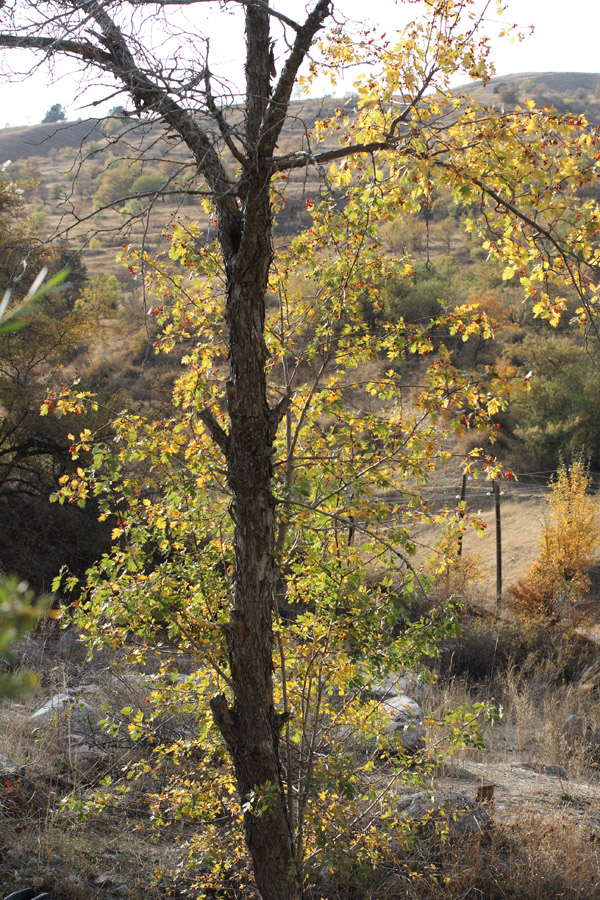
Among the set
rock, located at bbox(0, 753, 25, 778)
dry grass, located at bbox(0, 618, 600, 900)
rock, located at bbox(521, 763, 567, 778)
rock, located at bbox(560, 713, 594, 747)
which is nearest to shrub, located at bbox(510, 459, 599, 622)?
rock, located at bbox(560, 713, 594, 747)

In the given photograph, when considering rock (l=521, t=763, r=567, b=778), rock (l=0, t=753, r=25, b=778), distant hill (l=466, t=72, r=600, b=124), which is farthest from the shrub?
distant hill (l=466, t=72, r=600, b=124)

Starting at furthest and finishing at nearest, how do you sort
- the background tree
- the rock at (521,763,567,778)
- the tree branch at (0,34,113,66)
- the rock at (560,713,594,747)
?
the background tree < the rock at (560,713,594,747) < the rock at (521,763,567,778) < the tree branch at (0,34,113,66)

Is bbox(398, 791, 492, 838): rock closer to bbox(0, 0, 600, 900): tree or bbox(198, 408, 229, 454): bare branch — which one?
bbox(0, 0, 600, 900): tree

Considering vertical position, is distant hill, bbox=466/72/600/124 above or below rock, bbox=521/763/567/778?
above

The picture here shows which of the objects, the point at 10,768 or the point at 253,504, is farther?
the point at 10,768

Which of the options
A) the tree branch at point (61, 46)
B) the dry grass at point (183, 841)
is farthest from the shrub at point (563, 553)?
the tree branch at point (61, 46)

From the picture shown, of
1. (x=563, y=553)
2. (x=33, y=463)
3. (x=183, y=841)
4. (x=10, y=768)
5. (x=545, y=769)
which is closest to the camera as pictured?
(x=183, y=841)

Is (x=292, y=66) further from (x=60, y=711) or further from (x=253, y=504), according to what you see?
(x=60, y=711)

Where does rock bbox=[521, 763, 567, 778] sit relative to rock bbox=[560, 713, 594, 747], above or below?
above

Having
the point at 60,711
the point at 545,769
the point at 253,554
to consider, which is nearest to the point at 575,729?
the point at 545,769

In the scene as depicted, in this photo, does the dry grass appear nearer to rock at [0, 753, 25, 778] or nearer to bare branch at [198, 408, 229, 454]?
rock at [0, 753, 25, 778]

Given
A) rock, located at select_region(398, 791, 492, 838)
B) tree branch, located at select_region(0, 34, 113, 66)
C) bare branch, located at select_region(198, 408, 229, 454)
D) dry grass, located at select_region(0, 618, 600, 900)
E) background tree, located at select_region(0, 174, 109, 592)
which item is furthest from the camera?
background tree, located at select_region(0, 174, 109, 592)

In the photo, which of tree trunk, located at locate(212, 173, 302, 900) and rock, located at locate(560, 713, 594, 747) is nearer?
tree trunk, located at locate(212, 173, 302, 900)

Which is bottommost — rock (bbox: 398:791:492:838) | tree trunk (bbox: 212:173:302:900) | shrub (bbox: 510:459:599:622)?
shrub (bbox: 510:459:599:622)
